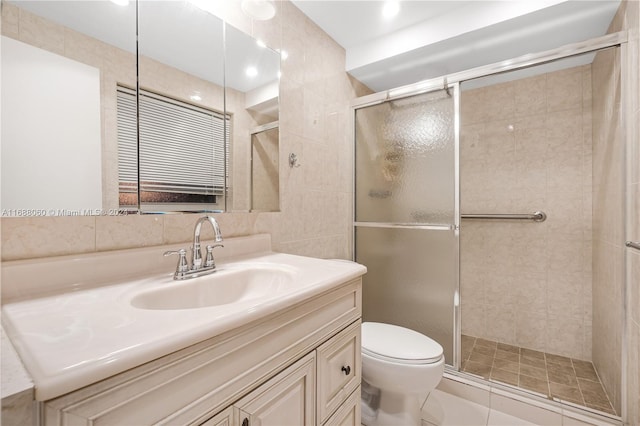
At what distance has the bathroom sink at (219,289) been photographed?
83cm

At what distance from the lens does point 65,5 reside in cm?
86

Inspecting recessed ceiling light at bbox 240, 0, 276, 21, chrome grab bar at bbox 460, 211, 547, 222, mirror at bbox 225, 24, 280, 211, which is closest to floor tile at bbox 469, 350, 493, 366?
chrome grab bar at bbox 460, 211, 547, 222

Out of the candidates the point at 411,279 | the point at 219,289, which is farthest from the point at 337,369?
the point at 411,279

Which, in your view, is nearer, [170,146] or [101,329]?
[101,329]

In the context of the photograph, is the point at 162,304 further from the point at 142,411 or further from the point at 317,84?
the point at 317,84

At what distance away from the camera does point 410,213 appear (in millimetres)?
1888

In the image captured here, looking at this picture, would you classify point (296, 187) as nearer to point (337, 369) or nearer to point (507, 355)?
point (337, 369)

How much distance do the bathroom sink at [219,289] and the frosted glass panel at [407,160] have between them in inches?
44.8

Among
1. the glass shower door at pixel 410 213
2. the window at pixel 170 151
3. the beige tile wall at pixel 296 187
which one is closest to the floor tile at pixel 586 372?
the glass shower door at pixel 410 213

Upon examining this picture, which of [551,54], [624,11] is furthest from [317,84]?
[624,11]

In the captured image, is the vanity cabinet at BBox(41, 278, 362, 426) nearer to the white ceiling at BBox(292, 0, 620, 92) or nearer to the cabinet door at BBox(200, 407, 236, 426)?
the cabinet door at BBox(200, 407, 236, 426)

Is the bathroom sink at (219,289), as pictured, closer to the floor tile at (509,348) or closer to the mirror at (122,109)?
the mirror at (122,109)

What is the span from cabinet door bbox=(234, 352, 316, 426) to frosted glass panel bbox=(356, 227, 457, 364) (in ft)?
3.96

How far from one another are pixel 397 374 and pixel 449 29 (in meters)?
1.91
